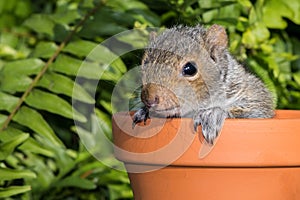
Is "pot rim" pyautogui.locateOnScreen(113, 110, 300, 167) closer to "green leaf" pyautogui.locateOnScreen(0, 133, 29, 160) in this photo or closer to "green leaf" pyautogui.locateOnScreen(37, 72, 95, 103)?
"green leaf" pyautogui.locateOnScreen(0, 133, 29, 160)

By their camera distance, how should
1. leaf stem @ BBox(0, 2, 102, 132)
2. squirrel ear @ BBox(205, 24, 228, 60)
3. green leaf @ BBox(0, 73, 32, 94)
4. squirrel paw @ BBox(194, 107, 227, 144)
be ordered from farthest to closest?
1. green leaf @ BBox(0, 73, 32, 94)
2. leaf stem @ BBox(0, 2, 102, 132)
3. squirrel ear @ BBox(205, 24, 228, 60)
4. squirrel paw @ BBox(194, 107, 227, 144)

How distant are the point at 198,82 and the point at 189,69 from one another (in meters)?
0.07

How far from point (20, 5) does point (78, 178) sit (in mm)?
1945

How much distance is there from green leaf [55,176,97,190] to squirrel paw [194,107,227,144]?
136cm

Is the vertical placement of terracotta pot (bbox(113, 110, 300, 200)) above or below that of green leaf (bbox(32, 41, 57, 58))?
below

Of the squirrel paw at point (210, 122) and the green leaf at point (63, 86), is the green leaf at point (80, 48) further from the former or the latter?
the squirrel paw at point (210, 122)

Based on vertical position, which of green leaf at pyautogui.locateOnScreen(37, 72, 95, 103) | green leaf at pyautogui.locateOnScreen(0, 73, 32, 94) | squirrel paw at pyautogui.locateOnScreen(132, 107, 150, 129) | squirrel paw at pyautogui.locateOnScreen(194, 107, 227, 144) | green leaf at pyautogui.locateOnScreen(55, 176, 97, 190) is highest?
squirrel paw at pyautogui.locateOnScreen(194, 107, 227, 144)

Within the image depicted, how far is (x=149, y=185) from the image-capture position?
2721mm

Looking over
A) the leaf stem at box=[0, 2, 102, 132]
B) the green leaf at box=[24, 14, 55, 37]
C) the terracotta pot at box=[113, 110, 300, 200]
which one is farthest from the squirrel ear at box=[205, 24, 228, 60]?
the green leaf at box=[24, 14, 55, 37]

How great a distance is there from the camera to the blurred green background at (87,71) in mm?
3811

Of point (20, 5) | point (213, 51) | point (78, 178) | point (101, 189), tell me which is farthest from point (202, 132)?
point (20, 5)

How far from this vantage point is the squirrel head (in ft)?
8.84

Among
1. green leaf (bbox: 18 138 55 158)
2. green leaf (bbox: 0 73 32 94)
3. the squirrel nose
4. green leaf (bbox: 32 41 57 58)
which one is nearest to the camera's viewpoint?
the squirrel nose

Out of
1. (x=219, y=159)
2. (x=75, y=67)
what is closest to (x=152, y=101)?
(x=219, y=159)
